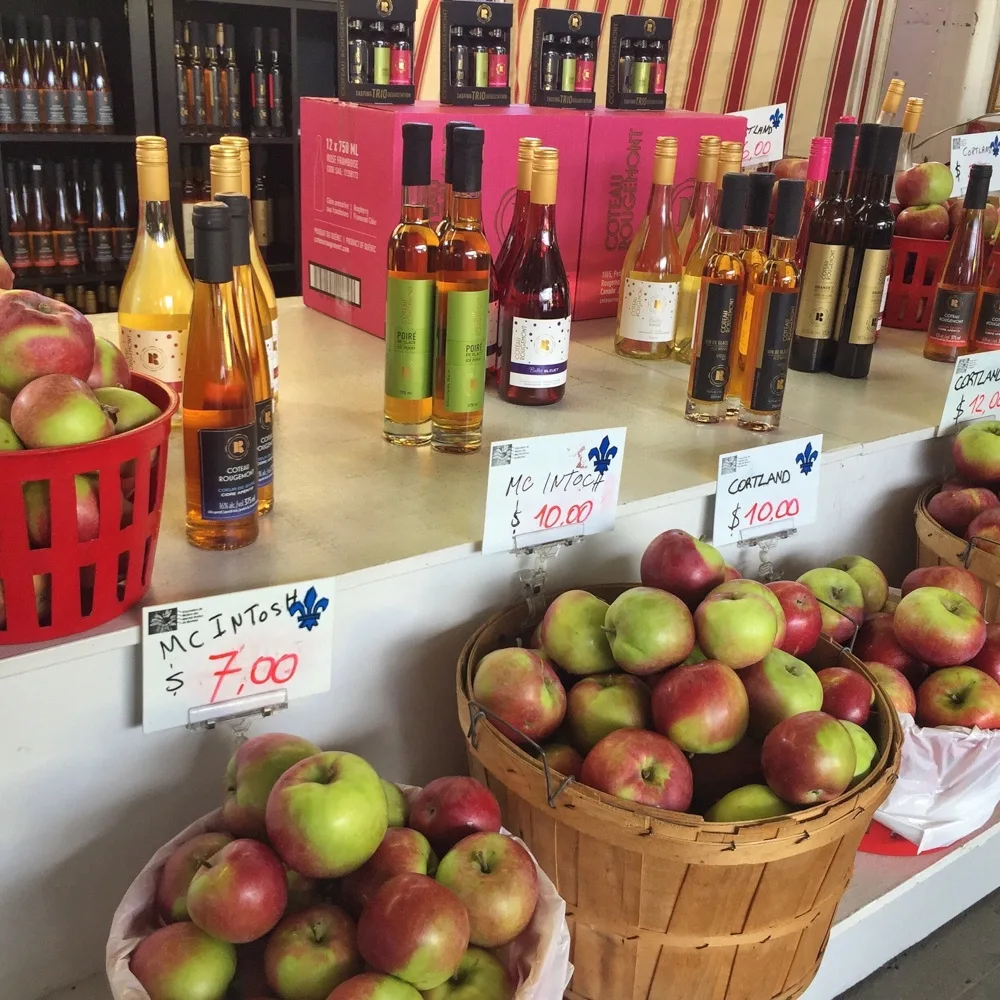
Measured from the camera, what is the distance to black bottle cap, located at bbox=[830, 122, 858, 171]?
1.39 metres

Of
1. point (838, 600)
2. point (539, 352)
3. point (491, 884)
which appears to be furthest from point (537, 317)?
point (491, 884)

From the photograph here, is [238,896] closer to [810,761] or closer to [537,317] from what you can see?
[810,761]

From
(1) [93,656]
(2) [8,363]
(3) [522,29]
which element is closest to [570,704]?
(1) [93,656]

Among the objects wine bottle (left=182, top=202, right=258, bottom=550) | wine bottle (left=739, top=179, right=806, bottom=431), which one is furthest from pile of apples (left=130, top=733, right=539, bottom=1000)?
wine bottle (left=739, top=179, right=806, bottom=431)

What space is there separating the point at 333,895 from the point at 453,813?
109 millimetres

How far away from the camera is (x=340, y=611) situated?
912 millimetres

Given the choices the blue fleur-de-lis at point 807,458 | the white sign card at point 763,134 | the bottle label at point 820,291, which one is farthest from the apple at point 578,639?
the white sign card at point 763,134

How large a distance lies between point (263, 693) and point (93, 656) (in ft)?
0.51

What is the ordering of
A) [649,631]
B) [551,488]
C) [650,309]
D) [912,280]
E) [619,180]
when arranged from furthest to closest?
[912,280]
[619,180]
[650,309]
[551,488]
[649,631]

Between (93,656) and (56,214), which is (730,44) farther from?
(93,656)

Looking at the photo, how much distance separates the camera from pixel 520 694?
0.88 metres

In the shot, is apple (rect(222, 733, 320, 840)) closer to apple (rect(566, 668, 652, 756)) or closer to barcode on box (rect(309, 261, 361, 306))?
apple (rect(566, 668, 652, 756))

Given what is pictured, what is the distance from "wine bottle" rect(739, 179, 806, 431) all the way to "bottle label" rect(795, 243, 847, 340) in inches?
10.9

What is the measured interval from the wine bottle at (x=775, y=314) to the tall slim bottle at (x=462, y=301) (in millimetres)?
354
